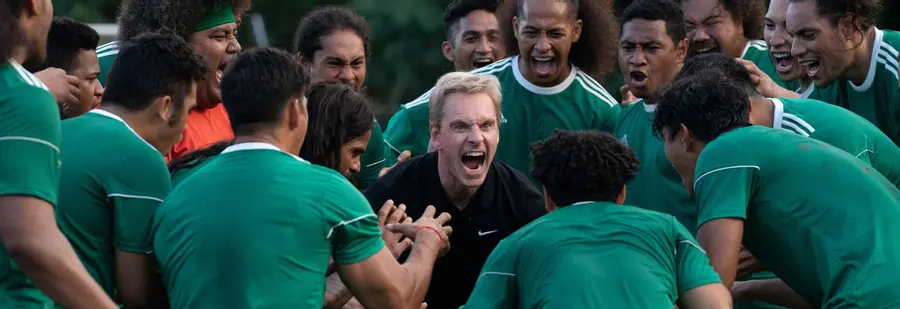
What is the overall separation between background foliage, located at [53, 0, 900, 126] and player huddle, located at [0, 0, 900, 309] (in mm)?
6883

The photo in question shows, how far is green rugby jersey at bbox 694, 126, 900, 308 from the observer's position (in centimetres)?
Answer: 479

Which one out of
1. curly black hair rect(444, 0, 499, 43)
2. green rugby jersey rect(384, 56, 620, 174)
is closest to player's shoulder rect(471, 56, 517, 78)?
green rugby jersey rect(384, 56, 620, 174)

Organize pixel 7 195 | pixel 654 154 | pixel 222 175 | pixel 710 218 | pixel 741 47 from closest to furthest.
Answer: pixel 7 195
pixel 222 175
pixel 710 218
pixel 654 154
pixel 741 47

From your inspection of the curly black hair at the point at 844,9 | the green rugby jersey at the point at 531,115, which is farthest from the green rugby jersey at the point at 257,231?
the curly black hair at the point at 844,9

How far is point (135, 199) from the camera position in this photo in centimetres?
430

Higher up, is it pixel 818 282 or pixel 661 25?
pixel 661 25

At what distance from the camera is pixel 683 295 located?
440 centimetres

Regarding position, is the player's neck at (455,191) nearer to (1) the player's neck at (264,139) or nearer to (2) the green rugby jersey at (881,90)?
(1) the player's neck at (264,139)

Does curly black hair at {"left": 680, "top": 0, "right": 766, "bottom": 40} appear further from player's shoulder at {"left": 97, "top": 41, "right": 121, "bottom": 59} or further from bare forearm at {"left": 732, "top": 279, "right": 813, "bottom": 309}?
player's shoulder at {"left": 97, "top": 41, "right": 121, "bottom": 59}

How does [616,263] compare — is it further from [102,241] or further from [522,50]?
[522,50]

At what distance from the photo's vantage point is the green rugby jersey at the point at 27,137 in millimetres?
3758

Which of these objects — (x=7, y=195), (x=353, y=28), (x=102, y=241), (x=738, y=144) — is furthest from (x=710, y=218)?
(x=353, y=28)

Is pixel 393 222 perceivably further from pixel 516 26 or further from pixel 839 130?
pixel 516 26

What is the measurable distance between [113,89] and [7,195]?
84 centimetres
